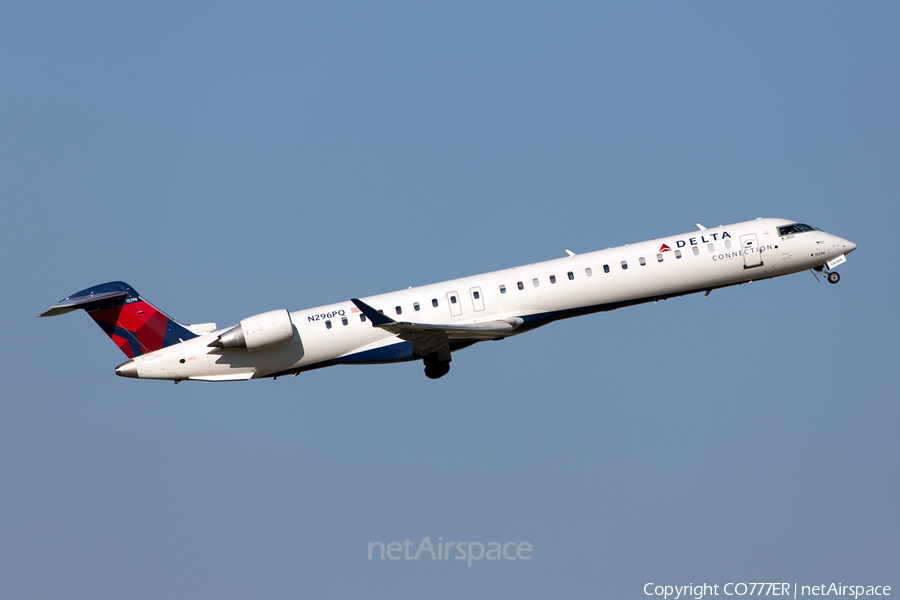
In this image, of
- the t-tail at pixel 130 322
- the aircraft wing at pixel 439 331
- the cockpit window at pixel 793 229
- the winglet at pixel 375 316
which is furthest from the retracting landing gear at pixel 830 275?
the t-tail at pixel 130 322

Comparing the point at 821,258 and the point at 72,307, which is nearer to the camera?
the point at 72,307

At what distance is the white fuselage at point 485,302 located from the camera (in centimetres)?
2691

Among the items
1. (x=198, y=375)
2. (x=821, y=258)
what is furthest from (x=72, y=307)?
(x=821, y=258)

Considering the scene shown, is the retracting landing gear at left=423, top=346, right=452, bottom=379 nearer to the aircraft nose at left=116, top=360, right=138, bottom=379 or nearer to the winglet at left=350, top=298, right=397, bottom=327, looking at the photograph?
the winglet at left=350, top=298, right=397, bottom=327

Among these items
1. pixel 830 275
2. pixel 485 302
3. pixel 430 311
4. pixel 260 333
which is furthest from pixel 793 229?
pixel 260 333

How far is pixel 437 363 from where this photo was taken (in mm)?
28047

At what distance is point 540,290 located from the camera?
2706 cm

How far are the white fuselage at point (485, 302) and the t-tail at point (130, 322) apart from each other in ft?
1.43

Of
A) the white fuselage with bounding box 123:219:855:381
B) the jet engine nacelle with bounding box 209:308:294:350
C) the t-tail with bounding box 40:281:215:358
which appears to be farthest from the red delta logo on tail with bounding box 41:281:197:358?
the jet engine nacelle with bounding box 209:308:294:350

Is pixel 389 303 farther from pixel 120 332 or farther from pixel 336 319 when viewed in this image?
pixel 120 332

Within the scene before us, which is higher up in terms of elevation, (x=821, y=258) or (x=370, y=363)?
(x=821, y=258)

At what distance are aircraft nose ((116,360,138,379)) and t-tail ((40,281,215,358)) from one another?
52 cm

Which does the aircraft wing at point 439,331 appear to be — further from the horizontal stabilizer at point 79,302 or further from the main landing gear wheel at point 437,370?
the horizontal stabilizer at point 79,302

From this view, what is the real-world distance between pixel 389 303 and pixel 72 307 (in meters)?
9.48
